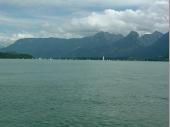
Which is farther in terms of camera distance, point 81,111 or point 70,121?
point 81,111

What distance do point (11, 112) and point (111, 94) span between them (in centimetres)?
3032

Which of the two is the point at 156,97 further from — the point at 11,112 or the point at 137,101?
the point at 11,112

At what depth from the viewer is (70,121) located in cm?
5084

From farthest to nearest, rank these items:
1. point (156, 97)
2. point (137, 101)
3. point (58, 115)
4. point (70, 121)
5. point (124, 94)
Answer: point (124, 94) < point (156, 97) < point (137, 101) < point (58, 115) < point (70, 121)

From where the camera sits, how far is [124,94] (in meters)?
81.5

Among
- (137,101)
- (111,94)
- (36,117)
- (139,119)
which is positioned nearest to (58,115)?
(36,117)

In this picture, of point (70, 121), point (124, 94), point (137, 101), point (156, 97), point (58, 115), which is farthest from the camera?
point (124, 94)

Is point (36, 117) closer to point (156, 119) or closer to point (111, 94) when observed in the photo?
point (156, 119)

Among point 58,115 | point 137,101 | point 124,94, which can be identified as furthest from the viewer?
point 124,94

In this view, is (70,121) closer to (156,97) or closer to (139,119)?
(139,119)

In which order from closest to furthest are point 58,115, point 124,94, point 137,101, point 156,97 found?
point 58,115
point 137,101
point 156,97
point 124,94

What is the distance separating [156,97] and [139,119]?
24.5 m

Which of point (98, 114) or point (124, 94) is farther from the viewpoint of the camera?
point (124, 94)

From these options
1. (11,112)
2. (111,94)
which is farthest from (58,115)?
(111,94)
